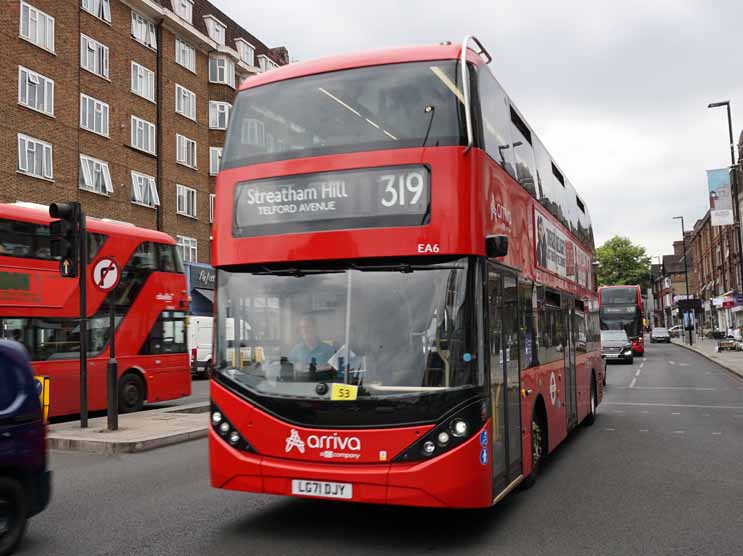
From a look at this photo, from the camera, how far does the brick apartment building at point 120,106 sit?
25.8m

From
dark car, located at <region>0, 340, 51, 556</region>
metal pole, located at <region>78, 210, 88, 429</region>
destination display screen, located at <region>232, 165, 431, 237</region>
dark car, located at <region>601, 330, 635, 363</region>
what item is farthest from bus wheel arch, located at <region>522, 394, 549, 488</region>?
dark car, located at <region>601, 330, 635, 363</region>

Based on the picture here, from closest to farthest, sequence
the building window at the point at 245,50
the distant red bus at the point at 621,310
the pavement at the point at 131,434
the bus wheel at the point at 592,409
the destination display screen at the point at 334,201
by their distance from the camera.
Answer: the destination display screen at the point at 334,201 < the pavement at the point at 131,434 < the bus wheel at the point at 592,409 < the distant red bus at the point at 621,310 < the building window at the point at 245,50

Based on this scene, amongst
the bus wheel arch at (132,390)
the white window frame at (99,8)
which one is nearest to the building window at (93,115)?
the white window frame at (99,8)

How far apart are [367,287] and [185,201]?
Result: 31995mm

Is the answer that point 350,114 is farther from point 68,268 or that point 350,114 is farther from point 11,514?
point 68,268

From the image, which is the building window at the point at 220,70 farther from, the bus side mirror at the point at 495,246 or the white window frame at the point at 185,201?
the bus side mirror at the point at 495,246

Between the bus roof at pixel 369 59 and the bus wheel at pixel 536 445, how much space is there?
3672 mm

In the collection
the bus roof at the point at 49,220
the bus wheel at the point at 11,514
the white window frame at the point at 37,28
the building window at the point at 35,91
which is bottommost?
the bus wheel at the point at 11,514

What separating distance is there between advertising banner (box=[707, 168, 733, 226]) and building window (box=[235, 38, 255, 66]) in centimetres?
2665

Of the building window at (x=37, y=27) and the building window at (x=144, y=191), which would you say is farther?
the building window at (x=144, y=191)

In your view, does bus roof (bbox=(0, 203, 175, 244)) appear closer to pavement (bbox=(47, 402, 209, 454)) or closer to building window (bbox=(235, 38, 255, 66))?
pavement (bbox=(47, 402, 209, 454))

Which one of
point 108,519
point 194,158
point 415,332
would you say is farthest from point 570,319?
point 194,158

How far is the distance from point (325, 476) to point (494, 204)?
2.58 m

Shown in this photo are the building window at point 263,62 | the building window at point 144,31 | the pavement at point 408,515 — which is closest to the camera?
the pavement at point 408,515
